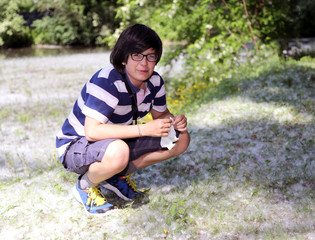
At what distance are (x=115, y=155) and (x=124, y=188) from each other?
758mm

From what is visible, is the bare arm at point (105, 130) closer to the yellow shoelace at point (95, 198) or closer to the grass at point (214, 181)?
the yellow shoelace at point (95, 198)

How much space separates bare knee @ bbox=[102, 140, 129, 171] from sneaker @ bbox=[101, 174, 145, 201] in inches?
22.8

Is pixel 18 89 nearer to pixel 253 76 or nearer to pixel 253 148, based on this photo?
pixel 253 76

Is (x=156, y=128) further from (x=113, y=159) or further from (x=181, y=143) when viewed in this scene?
(x=181, y=143)

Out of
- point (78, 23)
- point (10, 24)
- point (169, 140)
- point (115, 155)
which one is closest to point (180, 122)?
→ point (169, 140)

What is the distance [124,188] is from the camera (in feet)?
10.4

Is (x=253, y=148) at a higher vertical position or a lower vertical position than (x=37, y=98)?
higher

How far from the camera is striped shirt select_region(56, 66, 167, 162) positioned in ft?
8.34

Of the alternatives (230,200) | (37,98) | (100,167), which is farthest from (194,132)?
(37,98)

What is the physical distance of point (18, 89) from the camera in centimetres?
1056

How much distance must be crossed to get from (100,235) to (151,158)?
0.77m

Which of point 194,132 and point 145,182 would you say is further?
point 194,132

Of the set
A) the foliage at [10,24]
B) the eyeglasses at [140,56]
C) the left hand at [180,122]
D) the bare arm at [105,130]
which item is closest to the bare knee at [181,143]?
the left hand at [180,122]

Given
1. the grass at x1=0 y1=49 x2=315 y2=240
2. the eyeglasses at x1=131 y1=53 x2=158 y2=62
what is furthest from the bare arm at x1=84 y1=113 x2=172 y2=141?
the grass at x1=0 y1=49 x2=315 y2=240
